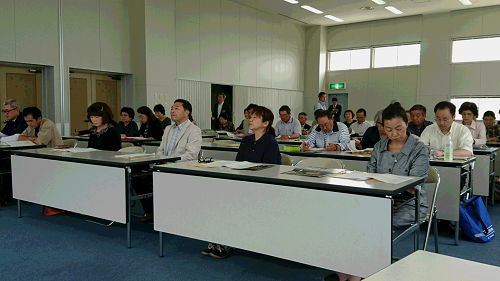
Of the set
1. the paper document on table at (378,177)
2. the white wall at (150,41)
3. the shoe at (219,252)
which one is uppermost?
the white wall at (150,41)

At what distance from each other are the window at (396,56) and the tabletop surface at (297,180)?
11.6 m

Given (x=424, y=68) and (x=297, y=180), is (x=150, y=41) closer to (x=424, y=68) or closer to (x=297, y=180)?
(x=297, y=180)

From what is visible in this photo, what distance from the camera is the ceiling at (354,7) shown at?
11.6 meters

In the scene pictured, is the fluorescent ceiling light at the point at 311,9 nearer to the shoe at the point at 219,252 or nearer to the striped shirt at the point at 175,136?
the striped shirt at the point at 175,136

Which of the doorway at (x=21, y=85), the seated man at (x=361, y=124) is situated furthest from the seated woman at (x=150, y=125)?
the seated man at (x=361, y=124)

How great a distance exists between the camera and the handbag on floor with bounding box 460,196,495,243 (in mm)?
3852

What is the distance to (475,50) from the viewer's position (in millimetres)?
12266

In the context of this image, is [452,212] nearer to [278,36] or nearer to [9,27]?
[9,27]

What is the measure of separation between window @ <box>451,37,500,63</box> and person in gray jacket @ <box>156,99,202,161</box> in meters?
10.9

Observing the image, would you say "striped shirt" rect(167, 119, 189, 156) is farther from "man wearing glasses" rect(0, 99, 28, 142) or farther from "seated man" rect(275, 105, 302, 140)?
"seated man" rect(275, 105, 302, 140)

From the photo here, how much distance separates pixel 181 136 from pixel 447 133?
9.55ft

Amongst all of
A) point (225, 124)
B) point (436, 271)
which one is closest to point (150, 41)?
point (225, 124)

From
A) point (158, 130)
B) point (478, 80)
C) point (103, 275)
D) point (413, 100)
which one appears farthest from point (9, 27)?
point (478, 80)

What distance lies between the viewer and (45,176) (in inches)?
173
